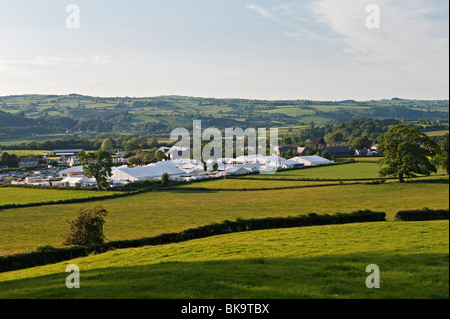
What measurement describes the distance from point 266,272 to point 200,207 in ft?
113

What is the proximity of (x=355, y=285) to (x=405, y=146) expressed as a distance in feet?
122

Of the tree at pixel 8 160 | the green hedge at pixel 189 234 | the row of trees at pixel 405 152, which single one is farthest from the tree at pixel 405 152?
the tree at pixel 8 160


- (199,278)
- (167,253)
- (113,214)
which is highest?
(199,278)

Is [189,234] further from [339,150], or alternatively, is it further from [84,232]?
[339,150]

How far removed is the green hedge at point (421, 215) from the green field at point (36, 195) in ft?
128

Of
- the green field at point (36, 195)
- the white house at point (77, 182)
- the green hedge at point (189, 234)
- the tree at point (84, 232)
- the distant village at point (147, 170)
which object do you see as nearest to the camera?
the green hedge at point (189, 234)

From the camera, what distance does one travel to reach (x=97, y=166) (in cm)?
6656

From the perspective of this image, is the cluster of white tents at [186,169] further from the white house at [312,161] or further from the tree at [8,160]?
the tree at [8,160]

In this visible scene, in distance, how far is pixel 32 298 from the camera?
38.0ft

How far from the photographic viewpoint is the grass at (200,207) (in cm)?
3459

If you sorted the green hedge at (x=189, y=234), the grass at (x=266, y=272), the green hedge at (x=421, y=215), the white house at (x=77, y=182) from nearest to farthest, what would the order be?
the grass at (x=266, y=272) → the green hedge at (x=189, y=234) → the green hedge at (x=421, y=215) → the white house at (x=77, y=182)
